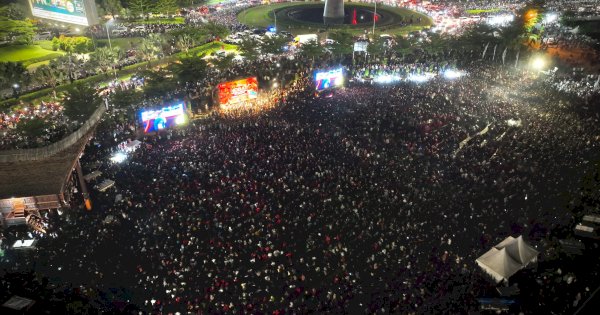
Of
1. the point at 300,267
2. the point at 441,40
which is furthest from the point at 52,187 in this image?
the point at 441,40

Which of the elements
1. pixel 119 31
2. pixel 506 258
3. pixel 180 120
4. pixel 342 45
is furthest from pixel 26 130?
pixel 119 31

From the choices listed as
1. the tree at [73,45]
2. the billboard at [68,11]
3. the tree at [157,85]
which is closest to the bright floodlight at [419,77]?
the tree at [157,85]

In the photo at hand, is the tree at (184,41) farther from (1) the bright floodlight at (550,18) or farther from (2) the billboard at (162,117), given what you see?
(1) the bright floodlight at (550,18)

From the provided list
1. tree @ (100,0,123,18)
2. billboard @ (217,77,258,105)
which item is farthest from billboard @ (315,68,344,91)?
tree @ (100,0,123,18)

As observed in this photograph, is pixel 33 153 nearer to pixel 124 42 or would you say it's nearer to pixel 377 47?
pixel 377 47

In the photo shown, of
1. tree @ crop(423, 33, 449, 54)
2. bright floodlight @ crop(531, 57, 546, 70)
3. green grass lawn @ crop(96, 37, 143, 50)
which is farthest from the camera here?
green grass lawn @ crop(96, 37, 143, 50)

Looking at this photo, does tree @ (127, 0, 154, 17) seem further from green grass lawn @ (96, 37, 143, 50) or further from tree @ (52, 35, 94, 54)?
tree @ (52, 35, 94, 54)
